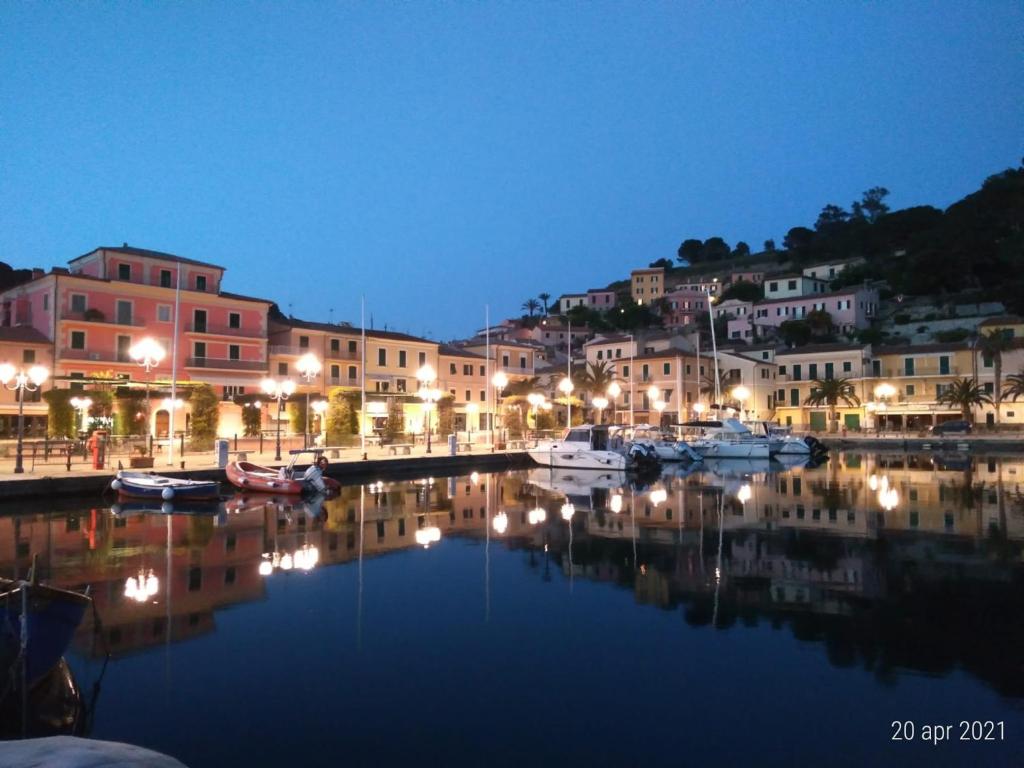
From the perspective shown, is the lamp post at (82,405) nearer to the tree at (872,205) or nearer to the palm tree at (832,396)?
the palm tree at (832,396)

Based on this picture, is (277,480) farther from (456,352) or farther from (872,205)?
(872,205)

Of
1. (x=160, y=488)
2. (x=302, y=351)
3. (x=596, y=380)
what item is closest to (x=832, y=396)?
(x=596, y=380)

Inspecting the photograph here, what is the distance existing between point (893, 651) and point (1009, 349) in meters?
64.4

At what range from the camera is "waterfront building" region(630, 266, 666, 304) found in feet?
433

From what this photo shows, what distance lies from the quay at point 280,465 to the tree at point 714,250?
133658mm

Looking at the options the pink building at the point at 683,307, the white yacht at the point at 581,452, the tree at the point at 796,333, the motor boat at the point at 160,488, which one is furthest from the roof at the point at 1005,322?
the motor boat at the point at 160,488

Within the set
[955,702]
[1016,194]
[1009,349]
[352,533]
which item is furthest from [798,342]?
[955,702]

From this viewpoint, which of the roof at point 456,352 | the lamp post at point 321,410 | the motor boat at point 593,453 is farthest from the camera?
the roof at point 456,352

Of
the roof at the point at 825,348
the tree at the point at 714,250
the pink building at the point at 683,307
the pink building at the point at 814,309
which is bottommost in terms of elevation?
the roof at the point at 825,348

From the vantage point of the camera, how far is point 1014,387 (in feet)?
190

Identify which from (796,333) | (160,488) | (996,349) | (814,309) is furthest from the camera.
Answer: (814,309)

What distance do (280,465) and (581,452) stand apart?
51.9 feet

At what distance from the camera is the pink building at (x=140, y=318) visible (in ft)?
131

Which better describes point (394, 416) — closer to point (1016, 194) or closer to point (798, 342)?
point (798, 342)
